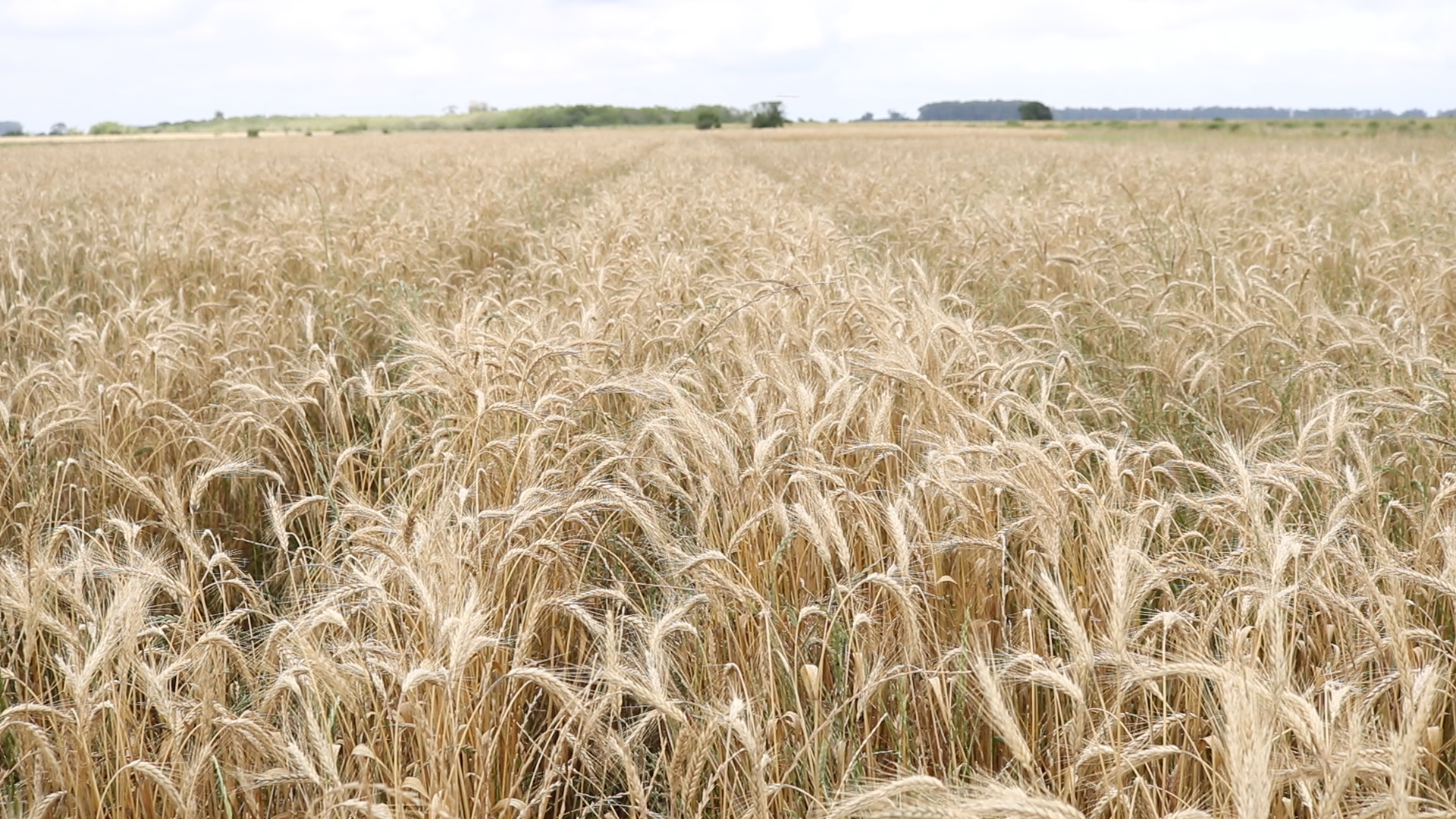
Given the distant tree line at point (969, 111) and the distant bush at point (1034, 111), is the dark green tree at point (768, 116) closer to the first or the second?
the distant bush at point (1034, 111)

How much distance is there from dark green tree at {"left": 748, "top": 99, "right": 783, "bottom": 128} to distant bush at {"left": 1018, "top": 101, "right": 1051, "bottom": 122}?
28.9m

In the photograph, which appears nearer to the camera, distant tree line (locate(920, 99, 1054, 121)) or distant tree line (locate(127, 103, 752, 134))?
distant tree line (locate(127, 103, 752, 134))

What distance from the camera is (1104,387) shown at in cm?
393

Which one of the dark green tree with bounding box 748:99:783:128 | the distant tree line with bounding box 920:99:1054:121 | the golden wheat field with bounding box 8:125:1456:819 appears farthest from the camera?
the distant tree line with bounding box 920:99:1054:121

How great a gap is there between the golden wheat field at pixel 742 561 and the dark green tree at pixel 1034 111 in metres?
98.2

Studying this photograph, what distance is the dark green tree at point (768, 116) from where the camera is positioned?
8062 centimetres

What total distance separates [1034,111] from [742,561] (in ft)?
337

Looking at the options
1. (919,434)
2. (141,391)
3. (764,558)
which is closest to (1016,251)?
(919,434)

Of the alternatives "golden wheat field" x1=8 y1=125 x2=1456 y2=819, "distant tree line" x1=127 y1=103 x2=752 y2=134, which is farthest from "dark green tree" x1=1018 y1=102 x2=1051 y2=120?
"golden wheat field" x1=8 y1=125 x2=1456 y2=819

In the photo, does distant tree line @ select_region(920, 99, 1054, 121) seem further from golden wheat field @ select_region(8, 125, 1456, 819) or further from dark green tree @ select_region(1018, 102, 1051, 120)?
golden wheat field @ select_region(8, 125, 1456, 819)

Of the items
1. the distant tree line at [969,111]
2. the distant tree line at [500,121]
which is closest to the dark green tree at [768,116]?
the distant tree line at [500,121]

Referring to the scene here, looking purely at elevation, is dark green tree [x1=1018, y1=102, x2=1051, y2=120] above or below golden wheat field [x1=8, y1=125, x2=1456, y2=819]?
above

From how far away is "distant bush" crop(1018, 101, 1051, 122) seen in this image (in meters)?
95.1

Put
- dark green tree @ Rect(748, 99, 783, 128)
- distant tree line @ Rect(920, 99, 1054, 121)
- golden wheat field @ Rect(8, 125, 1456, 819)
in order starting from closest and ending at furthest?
golden wheat field @ Rect(8, 125, 1456, 819)
dark green tree @ Rect(748, 99, 783, 128)
distant tree line @ Rect(920, 99, 1054, 121)
